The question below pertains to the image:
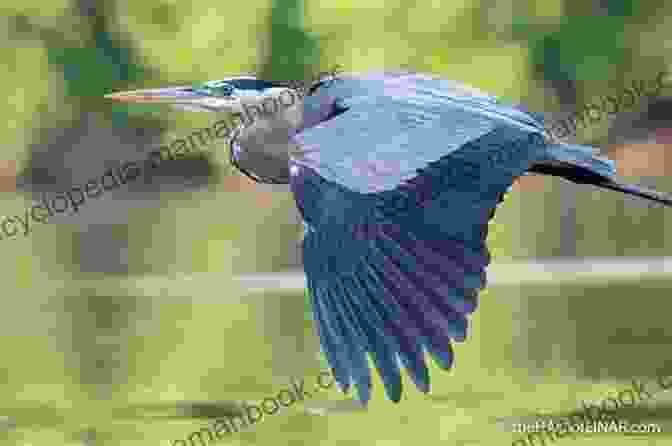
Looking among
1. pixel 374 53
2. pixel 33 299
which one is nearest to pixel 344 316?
pixel 33 299

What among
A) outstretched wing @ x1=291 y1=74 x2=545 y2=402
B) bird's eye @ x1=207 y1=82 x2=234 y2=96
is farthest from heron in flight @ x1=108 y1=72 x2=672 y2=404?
bird's eye @ x1=207 y1=82 x2=234 y2=96

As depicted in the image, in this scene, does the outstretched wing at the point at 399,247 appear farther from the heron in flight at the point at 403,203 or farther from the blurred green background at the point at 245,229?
the blurred green background at the point at 245,229

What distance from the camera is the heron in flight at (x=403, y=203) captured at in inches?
121

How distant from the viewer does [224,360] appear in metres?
5.25

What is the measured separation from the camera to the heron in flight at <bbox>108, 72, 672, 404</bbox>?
3064mm

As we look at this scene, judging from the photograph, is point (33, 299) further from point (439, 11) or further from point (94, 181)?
point (439, 11)

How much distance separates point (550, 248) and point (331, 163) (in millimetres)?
5044

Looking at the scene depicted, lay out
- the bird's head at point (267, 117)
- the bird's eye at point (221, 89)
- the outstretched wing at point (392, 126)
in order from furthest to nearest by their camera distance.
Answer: the bird's eye at point (221, 89)
the bird's head at point (267, 117)
the outstretched wing at point (392, 126)

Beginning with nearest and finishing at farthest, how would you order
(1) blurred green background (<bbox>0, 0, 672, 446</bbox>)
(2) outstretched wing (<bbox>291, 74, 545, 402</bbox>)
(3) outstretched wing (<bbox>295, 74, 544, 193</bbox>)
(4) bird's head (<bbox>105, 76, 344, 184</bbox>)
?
(2) outstretched wing (<bbox>291, 74, 545, 402</bbox>), (3) outstretched wing (<bbox>295, 74, 544, 193</bbox>), (4) bird's head (<bbox>105, 76, 344, 184</bbox>), (1) blurred green background (<bbox>0, 0, 672, 446</bbox>)

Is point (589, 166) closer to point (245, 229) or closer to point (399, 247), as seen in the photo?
point (399, 247)

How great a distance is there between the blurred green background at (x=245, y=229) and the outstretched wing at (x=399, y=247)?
3.10 ft

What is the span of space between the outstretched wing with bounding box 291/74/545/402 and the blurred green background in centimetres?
95

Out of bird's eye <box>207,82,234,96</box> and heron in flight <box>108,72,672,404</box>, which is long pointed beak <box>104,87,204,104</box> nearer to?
bird's eye <box>207,82,234,96</box>

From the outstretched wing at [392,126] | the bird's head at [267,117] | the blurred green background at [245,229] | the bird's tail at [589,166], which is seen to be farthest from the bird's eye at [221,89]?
the bird's tail at [589,166]
